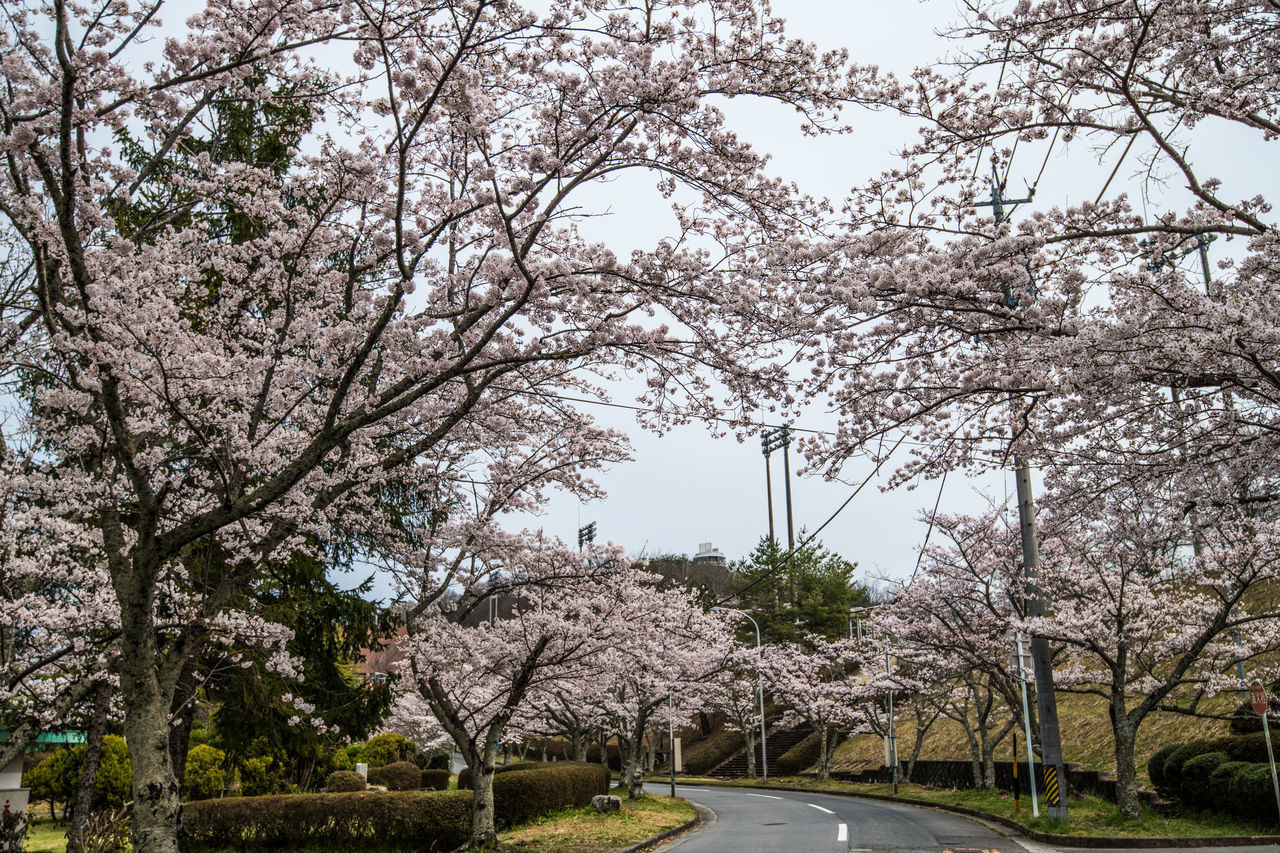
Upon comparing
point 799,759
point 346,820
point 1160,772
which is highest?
point 1160,772

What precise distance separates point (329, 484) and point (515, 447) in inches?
136

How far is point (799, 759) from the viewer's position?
136 feet

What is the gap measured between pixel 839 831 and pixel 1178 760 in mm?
6652

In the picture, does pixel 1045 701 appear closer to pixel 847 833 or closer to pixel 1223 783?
pixel 1223 783

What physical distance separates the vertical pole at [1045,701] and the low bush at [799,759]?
28.2m

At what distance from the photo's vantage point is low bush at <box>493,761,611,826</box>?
17984mm

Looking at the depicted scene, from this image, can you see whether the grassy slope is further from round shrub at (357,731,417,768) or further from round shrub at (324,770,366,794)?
round shrub at (357,731,417,768)

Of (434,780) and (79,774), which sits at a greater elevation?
(79,774)

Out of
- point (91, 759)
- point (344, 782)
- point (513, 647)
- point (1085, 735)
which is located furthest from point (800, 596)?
point (91, 759)

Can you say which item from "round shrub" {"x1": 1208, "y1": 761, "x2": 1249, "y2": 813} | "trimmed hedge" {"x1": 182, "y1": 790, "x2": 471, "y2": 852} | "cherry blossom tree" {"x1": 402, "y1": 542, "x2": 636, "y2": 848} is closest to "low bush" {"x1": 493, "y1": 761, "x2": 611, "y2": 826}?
"trimmed hedge" {"x1": 182, "y1": 790, "x2": 471, "y2": 852}

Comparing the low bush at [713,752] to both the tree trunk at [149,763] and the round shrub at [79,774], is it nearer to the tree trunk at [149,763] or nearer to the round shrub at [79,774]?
the round shrub at [79,774]

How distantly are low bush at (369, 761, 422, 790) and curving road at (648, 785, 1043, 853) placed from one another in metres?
11.8

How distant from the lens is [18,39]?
19.4 feet

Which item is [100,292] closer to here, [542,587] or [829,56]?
[829,56]
